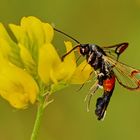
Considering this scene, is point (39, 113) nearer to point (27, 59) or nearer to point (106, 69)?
point (27, 59)

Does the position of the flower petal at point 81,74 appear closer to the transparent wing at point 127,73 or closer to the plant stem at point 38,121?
the transparent wing at point 127,73

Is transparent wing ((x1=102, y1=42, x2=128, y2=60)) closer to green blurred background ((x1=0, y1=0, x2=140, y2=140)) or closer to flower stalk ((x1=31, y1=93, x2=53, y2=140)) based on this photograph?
flower stalk ((x1=31, y1=93, x2=53, y2=140))

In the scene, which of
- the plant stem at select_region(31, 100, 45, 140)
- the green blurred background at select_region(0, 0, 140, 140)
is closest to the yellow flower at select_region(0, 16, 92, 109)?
the plant stem at select_region(31, 100, 45, 140)

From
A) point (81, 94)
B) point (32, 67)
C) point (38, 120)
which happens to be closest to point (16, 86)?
point (32, 67)

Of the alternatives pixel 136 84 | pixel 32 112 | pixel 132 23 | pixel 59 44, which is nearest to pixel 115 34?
pixel 132 23

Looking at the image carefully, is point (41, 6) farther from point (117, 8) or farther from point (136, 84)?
point (136, 84)

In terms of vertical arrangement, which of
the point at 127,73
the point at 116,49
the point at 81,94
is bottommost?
the point at 127,73

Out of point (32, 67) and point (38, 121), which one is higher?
point (32, 67)
